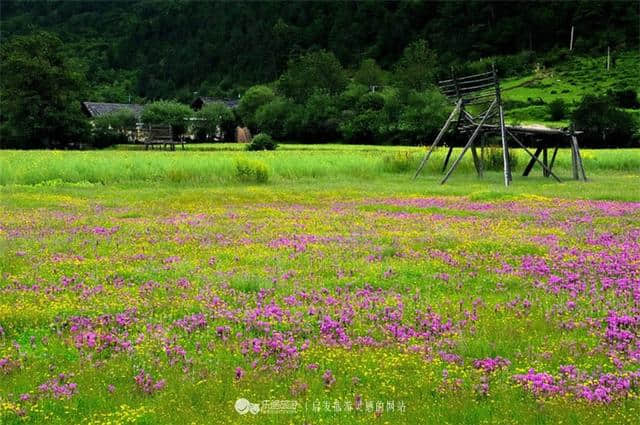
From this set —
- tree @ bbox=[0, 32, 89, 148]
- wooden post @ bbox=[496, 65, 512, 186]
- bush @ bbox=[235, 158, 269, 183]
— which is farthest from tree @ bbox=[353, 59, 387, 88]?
bush @ bbox=[235, 158, 269, 183]

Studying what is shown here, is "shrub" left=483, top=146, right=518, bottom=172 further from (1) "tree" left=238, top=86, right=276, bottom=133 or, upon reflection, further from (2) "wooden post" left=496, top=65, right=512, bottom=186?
(1) "tree" left=238, top=86, right=276, bottom=133

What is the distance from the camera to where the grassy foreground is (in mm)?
5484

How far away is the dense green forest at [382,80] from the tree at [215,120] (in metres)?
0.24

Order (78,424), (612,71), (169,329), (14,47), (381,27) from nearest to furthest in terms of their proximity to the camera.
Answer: (78,424), (169,329), (14,47), (612,71), (381,27)

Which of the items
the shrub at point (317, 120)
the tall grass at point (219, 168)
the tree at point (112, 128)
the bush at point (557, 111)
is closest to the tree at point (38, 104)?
the tree at point (112, 128)

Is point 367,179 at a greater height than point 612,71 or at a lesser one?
lesser

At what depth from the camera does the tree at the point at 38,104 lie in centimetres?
8050

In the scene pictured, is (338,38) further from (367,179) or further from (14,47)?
(367,179)

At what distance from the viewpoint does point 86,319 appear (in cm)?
766

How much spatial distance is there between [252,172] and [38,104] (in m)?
60.2

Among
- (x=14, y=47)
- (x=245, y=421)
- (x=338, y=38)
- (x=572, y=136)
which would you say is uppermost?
(x=338, y=38)

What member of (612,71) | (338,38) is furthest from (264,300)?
(338,38)

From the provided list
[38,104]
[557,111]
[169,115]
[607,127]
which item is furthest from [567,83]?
[38,104]

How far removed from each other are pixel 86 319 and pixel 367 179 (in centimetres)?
2666
